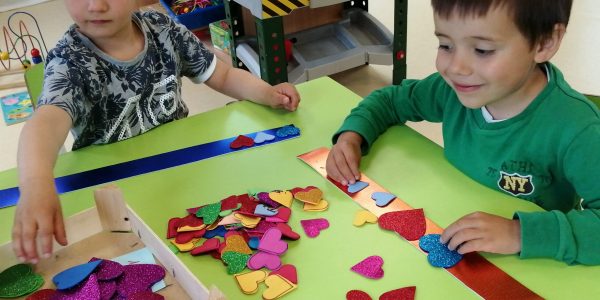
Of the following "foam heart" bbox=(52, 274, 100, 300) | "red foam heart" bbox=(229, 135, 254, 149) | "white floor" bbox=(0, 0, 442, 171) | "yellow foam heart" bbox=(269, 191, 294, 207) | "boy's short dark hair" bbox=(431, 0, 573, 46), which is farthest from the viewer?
"white floor" bbox=(0, 0, 442, 171)

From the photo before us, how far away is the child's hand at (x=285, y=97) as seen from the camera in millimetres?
1062

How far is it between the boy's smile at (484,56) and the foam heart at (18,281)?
0.59 m

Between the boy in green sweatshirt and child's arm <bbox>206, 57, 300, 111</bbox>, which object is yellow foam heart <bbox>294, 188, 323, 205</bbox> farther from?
child's arm <bbox>206, 57, 300, 111</bbox>

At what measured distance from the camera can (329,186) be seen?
84 centimetres

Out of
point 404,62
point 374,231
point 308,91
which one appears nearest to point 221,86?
point 308,91

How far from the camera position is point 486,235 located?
0.67 meters

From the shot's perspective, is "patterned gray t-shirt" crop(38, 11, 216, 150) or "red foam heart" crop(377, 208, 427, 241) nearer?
"red foam heart" crop(377, 208, 427, 241)

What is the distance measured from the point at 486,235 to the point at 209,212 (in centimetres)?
38

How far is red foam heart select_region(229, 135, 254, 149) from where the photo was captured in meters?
0.96

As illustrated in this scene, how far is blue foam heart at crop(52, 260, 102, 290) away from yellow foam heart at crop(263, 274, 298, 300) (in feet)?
0.67

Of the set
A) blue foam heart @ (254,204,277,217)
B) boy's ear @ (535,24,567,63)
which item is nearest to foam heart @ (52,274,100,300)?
blue foam heart @ (254,204,277,217)

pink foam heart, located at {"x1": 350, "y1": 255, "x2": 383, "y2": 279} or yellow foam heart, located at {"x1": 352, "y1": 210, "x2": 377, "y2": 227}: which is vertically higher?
yellow foam heart, located at {"x1": 352, "y1": 210, "x2": 377, "y2": 227}

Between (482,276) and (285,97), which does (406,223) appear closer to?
(482,276)

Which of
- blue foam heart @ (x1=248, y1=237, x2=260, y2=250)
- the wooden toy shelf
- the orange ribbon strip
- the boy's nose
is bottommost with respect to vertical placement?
the wooden toy shelf
